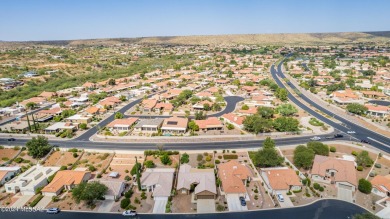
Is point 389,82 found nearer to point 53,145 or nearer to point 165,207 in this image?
point 165,207

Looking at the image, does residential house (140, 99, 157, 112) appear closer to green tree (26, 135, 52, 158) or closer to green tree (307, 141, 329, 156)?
green tree (26, 135, 52, 158)

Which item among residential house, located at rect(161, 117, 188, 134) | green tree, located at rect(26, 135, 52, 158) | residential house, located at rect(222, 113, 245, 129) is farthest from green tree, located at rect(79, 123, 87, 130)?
residential house, located at rect(222, 113, 245, 129)

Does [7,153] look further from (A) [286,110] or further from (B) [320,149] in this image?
(A) [286,110]

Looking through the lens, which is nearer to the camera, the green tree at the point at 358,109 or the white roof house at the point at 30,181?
the white roof house at the point at 30,181

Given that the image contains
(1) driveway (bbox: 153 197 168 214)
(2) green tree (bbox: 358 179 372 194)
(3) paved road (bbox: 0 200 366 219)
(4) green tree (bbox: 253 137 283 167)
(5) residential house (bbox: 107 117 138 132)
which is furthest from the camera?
(5) residential house (bbox: 107 117 138 132)

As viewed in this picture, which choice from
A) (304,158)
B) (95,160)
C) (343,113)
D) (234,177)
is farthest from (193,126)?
(343,113)

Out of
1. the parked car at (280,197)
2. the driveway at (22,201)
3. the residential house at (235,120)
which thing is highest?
the residential house at (235,120)

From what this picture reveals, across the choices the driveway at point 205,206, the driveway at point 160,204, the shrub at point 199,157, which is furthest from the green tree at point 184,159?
the driveway at point 205,206

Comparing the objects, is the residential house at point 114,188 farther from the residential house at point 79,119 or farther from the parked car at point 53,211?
the residential house at point 79,119
